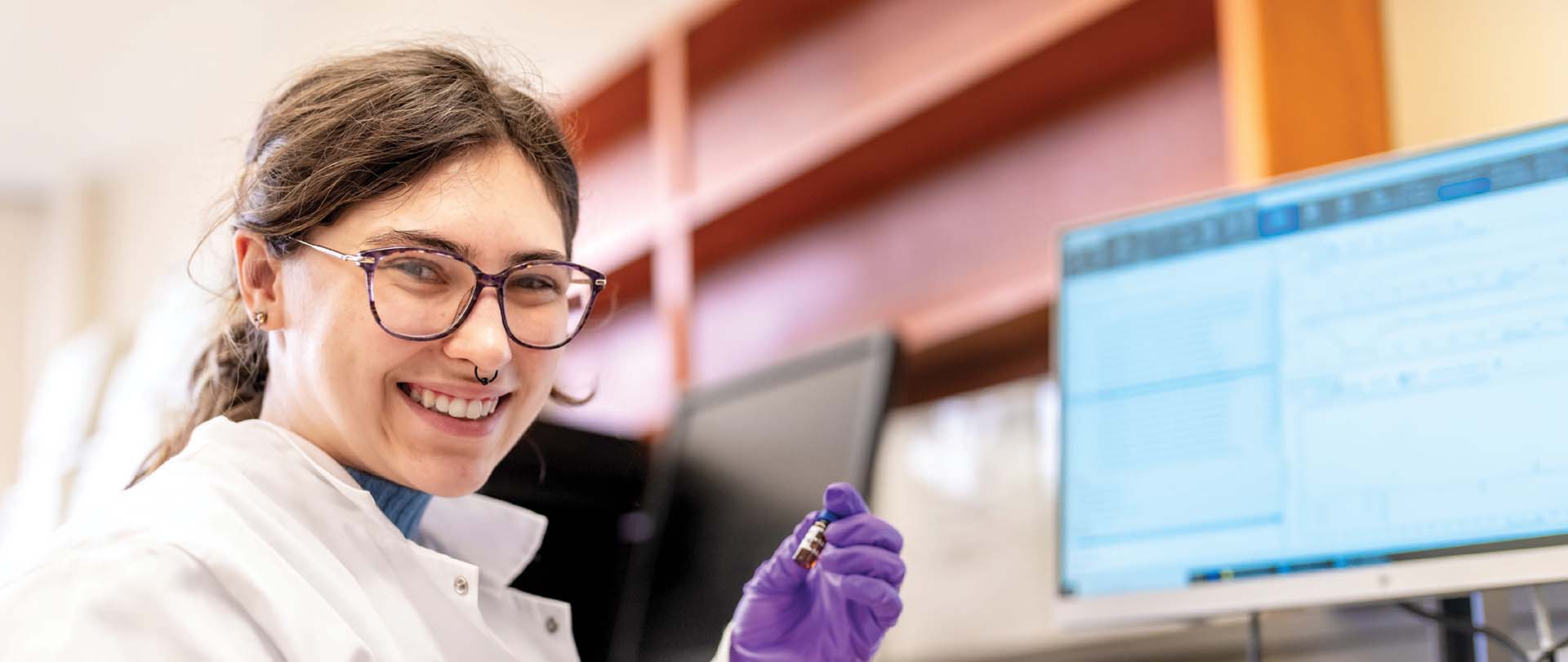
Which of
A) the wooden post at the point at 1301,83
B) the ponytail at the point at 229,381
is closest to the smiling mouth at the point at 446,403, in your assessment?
A: the ponytail at the point at 229,381

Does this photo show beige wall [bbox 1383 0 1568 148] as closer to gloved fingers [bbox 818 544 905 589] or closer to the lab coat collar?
gloved fingers [bbox 818 544 905 589]

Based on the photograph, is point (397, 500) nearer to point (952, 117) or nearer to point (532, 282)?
point (532, 282)

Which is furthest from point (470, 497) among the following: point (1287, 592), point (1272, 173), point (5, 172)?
point (5, 172)

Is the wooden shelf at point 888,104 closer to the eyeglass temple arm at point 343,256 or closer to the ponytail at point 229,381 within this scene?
the ponytail at point 229,381

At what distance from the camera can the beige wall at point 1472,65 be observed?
61.6 inches

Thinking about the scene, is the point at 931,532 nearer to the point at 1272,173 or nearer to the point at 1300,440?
the point at 1272,173

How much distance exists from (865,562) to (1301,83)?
85 cm

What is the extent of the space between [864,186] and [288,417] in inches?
54.7

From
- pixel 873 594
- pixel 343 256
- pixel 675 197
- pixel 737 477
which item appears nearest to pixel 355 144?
pixel 343 256

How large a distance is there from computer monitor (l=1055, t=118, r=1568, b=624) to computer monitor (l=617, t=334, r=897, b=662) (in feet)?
0.87

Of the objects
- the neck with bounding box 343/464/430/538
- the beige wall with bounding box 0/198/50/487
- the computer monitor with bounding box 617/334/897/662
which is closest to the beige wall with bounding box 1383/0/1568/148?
the computer monitor with bounding box 617/334/897/662

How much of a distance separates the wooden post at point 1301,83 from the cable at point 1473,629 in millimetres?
528

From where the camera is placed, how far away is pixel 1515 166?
4.02 ft

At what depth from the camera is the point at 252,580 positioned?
961 millimetres
